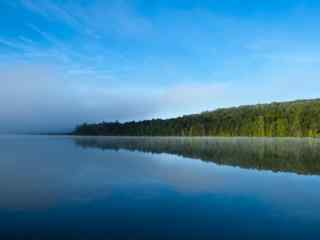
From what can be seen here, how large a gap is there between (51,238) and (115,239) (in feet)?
3.67

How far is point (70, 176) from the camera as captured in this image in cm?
1410

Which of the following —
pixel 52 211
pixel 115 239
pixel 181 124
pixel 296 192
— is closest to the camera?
pixel 115 239

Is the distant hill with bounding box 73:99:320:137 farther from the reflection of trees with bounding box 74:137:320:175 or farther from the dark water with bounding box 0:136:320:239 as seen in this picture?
the dark water with bounding box 0:136:320:239

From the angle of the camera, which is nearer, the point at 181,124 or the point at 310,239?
the point at 310,239

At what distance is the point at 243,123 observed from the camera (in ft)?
316

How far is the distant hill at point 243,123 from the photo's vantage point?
83.4 meters

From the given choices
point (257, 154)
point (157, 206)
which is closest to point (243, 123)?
point (257, 154)

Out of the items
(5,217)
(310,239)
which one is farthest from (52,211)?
(310,239)

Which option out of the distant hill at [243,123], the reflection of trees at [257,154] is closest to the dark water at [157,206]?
the reflection of trees at [257,154]

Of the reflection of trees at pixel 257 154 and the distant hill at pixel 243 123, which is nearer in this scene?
the reflection of trees at pixel 257 154

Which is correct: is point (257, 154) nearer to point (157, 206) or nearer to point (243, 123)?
point (157, 206)

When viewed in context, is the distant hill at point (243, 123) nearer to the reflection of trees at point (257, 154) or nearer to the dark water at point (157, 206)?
the reflection of trees at point (257, 154)

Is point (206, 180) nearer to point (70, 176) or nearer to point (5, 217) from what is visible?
point (70, 176)

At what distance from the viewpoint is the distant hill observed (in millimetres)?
83375
